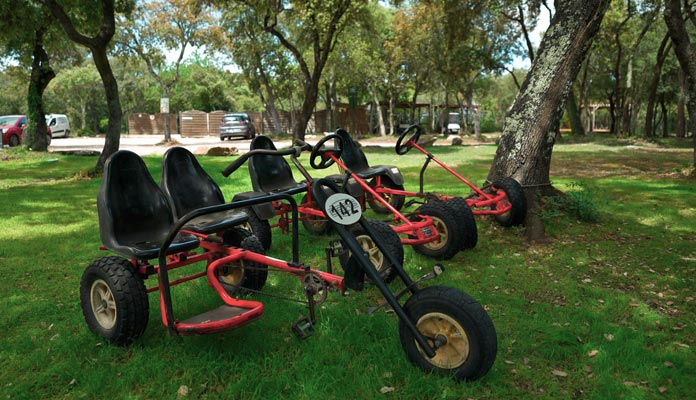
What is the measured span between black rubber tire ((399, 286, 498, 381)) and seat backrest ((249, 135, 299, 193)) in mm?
3422

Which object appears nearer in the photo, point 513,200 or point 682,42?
point 513,200

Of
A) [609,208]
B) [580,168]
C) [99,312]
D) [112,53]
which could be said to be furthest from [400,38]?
[99,312]

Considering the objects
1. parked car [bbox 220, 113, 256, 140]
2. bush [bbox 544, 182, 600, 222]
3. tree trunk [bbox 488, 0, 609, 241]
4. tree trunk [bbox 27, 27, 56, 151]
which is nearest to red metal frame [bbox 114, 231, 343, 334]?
tree trunk [bbox 488, 0, 609, 241]

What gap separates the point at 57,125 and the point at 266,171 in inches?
1192

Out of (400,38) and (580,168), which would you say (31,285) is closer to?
(580,168)

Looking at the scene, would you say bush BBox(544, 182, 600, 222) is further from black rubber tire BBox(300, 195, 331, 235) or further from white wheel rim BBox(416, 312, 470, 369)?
white wheel rim BBox(416, 312, 470, 369)

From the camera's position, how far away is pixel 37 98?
56.9 ft

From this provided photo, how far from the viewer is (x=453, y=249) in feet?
16.0

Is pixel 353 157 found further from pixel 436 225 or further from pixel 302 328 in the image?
pixel 302 328

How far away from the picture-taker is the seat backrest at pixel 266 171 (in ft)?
19.1

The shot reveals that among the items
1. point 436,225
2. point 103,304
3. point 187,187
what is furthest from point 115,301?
point 436,225

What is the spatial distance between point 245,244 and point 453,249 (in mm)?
2062

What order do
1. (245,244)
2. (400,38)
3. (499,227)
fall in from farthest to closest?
(400,38), (499,227), (245,244)

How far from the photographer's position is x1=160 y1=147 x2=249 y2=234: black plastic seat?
4.06 meters
